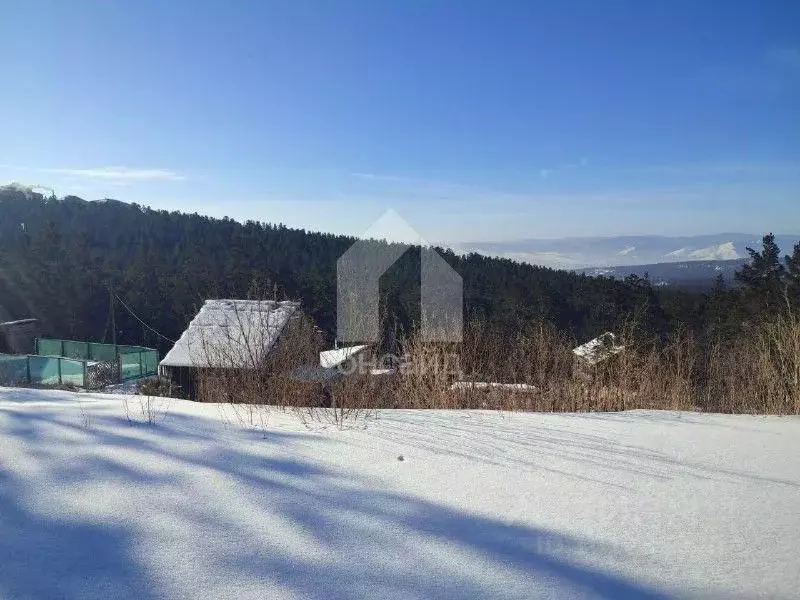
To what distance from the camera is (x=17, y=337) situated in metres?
20.3

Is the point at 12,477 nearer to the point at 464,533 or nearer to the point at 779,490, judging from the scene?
the point at 464,533

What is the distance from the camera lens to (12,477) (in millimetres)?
2119

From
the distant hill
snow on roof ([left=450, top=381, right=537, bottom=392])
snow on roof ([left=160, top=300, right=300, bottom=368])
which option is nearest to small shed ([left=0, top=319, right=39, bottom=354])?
the distant hill

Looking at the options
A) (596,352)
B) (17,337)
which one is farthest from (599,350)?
(17,337)

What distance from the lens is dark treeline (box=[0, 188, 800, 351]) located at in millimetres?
20266

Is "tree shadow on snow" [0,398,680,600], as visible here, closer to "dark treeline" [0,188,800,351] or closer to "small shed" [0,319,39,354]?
"dark treeline" [0,188,800,351]

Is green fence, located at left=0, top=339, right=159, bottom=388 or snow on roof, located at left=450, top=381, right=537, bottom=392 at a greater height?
snow on roof, located at left=450, top=381, right=537, bottom=392

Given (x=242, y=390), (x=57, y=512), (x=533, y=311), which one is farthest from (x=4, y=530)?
(x=533, y=311)

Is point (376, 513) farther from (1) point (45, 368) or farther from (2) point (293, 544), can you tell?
(1) point (45, 368)

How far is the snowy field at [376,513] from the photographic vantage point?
1.60 meters

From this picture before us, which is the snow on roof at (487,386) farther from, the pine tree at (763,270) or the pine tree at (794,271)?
the pine tree at (794,271)

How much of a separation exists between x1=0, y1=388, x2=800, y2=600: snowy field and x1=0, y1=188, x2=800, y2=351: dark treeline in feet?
37.1

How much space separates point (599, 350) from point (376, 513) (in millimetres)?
5533

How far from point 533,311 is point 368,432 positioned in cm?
2011
